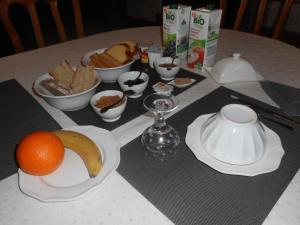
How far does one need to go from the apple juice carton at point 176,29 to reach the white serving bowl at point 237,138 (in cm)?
50

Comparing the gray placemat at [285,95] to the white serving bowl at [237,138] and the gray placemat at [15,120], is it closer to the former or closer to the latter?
the white serving bowl at [237,138]

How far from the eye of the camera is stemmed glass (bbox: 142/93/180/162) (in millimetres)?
593

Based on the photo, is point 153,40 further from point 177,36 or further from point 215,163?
point 215,163

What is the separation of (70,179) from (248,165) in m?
0.39

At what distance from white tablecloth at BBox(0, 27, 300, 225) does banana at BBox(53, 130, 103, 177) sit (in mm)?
45

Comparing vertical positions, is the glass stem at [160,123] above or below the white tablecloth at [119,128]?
above

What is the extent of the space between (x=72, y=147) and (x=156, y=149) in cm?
20

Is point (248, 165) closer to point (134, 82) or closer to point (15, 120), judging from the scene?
point (134, 82)

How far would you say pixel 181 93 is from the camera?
830 mm

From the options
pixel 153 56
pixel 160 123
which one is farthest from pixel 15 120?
pixel 153 56

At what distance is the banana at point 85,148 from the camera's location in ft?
1.69

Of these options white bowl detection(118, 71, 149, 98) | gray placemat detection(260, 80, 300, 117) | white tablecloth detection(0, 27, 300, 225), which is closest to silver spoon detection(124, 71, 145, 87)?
white bowl detection(118, 71, 149, 98)

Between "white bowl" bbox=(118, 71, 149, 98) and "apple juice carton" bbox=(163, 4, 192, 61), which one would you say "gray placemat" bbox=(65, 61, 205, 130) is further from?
"apple juice carton" bbox=(163, 4, 192, 61)

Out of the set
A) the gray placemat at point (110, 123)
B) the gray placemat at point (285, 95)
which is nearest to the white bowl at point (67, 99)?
the gray placemat at point (110, 123)
